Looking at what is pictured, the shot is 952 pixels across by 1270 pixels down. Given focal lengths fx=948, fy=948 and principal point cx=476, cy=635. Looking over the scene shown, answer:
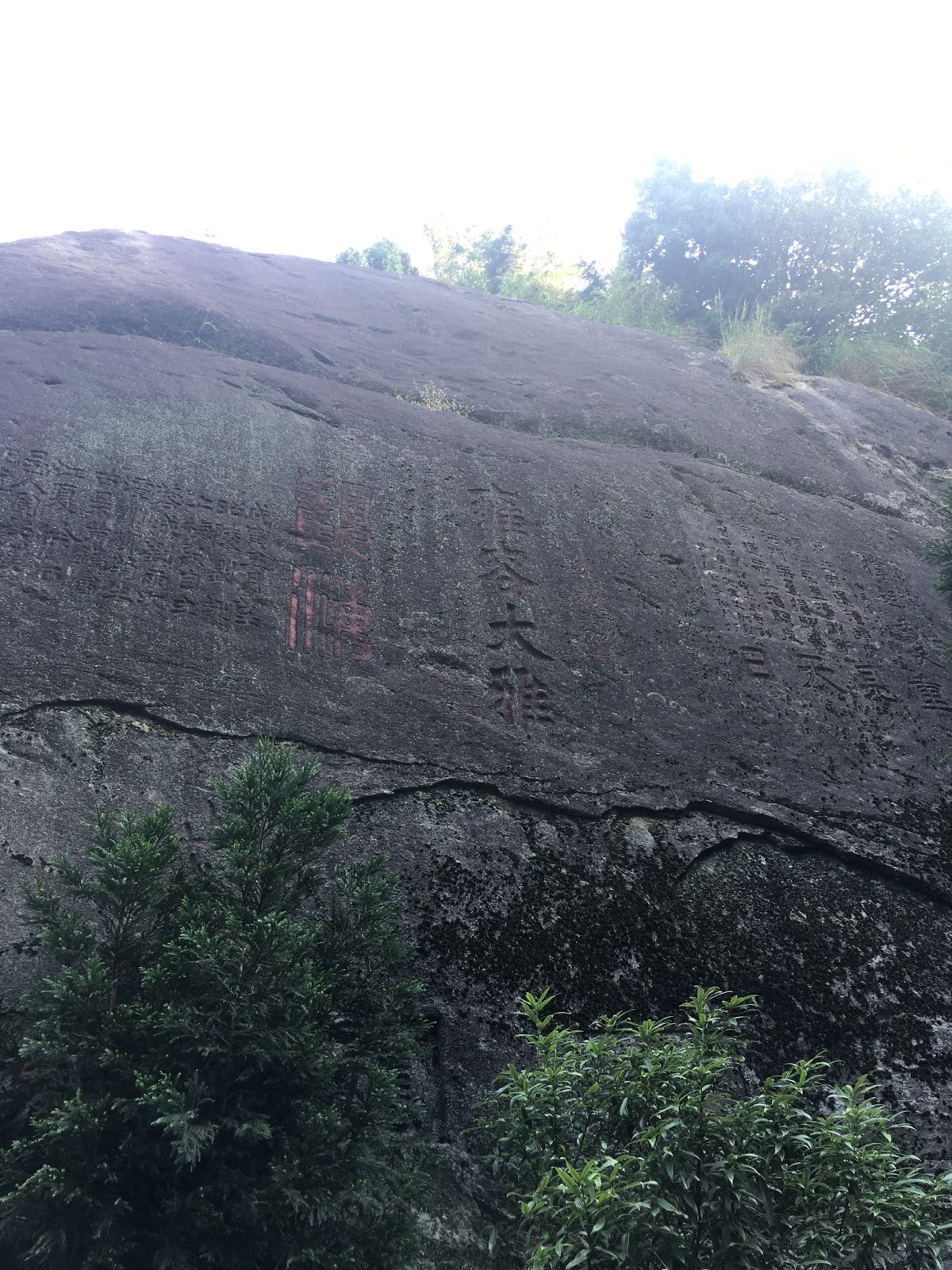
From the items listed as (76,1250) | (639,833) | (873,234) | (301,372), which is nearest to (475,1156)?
(76,1250)

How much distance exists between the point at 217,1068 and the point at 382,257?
12613 mm

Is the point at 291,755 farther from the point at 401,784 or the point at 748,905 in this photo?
the point at 748,905

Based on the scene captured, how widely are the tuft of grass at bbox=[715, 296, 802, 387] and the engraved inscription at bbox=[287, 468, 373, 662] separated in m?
4.70

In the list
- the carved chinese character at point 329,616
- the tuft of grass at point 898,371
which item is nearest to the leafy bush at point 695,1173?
the carved chinese character at point 329,616

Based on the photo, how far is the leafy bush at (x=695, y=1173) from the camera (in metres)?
2.16

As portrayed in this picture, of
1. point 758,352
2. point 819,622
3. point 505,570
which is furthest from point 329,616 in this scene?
point 758,352

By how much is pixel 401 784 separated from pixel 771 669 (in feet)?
7.21

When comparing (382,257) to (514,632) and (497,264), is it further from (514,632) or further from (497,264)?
(514,632)

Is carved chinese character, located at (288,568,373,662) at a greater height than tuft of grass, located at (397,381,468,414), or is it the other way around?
tuft of grass, located at (397,381,468,414)

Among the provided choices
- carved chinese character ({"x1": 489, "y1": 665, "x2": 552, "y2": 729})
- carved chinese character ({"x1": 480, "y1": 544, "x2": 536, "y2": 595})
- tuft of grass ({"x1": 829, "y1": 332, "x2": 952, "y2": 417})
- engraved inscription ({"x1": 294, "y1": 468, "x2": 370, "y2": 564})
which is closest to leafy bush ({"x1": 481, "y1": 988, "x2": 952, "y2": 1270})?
carved chinese character ({"x1": 489, "y1": 665, "x2": 552, "y2": 729})

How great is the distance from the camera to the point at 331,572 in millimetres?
4656

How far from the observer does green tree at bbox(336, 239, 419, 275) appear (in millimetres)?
13242

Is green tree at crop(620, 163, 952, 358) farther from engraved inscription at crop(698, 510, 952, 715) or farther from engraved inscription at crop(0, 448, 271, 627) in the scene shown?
engraved inscription at crop(0, 448, 271, 627)

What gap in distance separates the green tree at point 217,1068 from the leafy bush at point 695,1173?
40 cm
